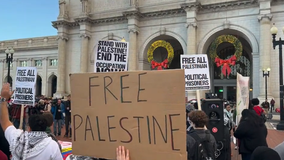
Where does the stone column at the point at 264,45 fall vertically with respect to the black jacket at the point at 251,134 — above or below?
above

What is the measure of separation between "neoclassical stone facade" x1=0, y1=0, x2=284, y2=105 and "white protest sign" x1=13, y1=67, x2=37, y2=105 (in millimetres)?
23086

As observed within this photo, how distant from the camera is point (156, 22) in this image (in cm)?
3275

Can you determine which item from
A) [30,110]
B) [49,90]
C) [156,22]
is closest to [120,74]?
[30,110]

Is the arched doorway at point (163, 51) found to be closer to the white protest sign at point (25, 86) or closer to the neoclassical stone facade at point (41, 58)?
the neoclassical stone facade at point (41, 58)

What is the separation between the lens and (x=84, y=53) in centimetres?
3547

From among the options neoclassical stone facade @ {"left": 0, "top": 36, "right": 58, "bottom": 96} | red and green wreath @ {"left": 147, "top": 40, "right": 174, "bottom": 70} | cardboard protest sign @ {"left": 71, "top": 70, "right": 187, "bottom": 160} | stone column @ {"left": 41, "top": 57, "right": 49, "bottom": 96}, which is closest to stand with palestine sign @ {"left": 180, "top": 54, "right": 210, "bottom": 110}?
cardboard protest sign @ {"left": 71, "top": 70, "right": 187, "bottom": 160}

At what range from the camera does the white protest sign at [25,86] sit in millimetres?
7678

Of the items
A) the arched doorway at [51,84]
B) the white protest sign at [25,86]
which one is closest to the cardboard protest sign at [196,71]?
the white protest sign at [25,86]

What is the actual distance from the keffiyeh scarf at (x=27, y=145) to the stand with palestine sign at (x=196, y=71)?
16.2ft

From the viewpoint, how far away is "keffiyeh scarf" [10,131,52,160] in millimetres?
3006

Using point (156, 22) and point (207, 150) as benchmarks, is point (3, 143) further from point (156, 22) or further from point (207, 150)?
point (156, 22)

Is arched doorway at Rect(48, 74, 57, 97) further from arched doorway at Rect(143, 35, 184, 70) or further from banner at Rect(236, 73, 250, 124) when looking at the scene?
banner at Rect(236, 73, 250, 124)

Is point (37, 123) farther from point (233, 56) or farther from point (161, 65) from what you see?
point (161, 65)

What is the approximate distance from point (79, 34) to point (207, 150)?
118 feet
